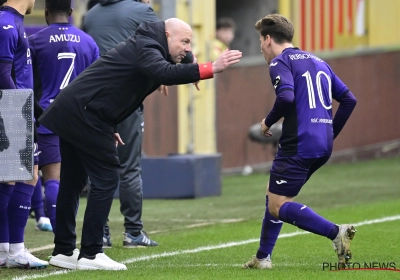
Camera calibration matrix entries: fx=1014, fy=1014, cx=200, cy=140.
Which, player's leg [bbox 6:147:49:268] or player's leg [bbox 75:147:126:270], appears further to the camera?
player's leg [bbox 6:147:49:268]

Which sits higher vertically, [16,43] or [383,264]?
[16,43]

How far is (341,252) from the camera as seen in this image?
20.9 feet

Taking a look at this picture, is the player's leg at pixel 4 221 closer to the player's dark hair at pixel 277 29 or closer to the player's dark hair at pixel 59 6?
the player's dark hair at pixel 59 6

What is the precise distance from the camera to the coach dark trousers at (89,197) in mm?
6691

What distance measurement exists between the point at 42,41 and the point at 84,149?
4.73ft

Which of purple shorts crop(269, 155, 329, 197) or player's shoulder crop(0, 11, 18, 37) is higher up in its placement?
player's shoulder crop(0, 11, 18, 37)

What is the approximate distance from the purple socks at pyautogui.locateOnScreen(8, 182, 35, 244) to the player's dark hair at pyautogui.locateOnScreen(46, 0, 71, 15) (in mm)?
1527

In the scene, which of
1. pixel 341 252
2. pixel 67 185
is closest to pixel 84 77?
pixel 67 185

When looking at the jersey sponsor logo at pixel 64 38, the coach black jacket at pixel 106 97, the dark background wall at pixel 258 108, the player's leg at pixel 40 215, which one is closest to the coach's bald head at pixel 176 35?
the coach black jacket at pixel 106 97

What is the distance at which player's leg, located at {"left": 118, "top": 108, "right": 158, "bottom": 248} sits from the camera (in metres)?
8.24

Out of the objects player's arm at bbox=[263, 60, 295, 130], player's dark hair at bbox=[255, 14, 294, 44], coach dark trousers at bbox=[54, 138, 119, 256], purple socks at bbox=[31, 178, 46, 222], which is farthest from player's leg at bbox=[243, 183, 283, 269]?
purple socks at bbox=[31, 178, 46, 222]

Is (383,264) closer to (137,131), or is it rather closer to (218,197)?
(137,131)

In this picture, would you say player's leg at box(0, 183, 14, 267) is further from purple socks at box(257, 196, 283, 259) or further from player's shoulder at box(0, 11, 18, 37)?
purple socks at box(257, 196, 283, 259)

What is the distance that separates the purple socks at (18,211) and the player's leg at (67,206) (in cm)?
24
